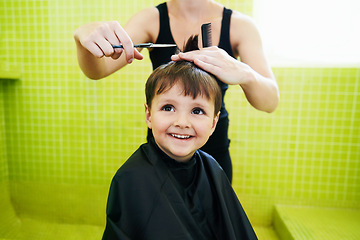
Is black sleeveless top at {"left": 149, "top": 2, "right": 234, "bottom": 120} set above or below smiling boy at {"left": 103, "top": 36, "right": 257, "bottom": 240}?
above

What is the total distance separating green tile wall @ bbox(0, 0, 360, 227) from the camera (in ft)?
7.54

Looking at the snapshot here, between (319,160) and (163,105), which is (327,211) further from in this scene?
(163,105)

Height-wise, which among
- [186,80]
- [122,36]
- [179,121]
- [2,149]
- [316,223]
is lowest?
[316,223]

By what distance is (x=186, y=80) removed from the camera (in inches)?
37.6

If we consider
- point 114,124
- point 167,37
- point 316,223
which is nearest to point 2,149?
point 114,124

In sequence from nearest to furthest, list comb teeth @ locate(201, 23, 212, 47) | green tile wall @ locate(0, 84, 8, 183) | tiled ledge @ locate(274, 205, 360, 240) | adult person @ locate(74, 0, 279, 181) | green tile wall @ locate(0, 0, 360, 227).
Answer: comb teeth @ locate(201, 23, 212, 47) < adult person @ locate(74, 0, 279, 181) < tiled ledge @ locate(274, 205, 360, 240) < green tile wall @ locate(0, 0, 360, 227) < green tile wall @ locate(0, 84, 8, 183)

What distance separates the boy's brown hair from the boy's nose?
8 cm

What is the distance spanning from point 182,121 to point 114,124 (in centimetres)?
169

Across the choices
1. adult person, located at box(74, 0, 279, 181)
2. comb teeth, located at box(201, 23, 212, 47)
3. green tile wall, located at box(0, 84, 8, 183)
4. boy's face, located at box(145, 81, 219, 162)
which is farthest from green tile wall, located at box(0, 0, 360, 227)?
boy's face, located at box(145, 81, 219, 162)

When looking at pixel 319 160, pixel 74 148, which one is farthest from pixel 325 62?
pixel 74 148

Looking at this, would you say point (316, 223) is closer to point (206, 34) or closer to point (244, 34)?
point (244, 34)

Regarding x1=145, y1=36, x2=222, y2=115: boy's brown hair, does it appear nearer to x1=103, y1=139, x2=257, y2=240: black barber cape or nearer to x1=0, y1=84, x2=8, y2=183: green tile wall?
x1=103, y1=139, x2=257, y2=240: black barber cape

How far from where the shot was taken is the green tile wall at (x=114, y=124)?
2297 mm

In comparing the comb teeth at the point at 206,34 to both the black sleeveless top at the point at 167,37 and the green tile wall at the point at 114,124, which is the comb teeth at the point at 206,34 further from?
the green tile wall at the point at 114,124
